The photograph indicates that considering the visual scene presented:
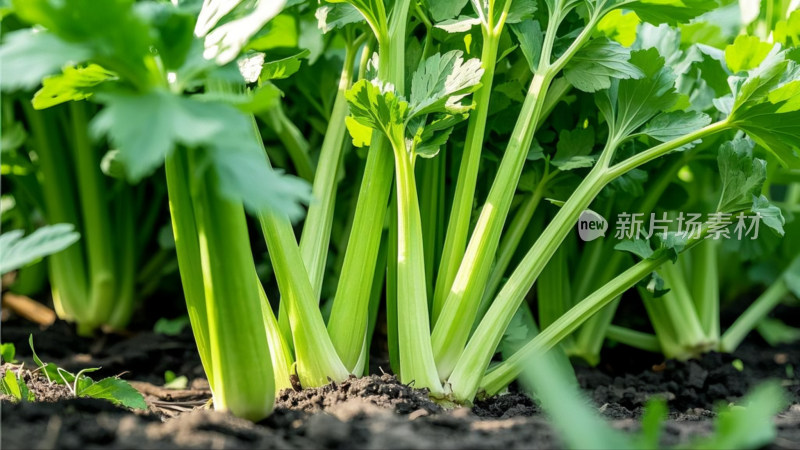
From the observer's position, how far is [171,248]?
1.69 metres

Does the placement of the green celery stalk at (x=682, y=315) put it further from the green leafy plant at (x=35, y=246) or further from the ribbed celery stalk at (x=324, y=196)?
the green leafy plant at (x=35, y=246)

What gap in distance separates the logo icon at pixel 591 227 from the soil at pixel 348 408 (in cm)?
26

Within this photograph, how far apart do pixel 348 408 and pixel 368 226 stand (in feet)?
1.04

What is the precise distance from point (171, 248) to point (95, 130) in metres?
1.15

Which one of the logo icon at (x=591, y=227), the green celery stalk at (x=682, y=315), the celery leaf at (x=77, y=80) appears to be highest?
the celery leaf at (x=77, y=80)

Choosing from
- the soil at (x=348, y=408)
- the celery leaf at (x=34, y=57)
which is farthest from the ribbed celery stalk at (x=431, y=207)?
the celery leaf at (x=34, y=57)

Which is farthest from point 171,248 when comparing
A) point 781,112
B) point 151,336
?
point 781,112

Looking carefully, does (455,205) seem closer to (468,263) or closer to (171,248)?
(468,263)

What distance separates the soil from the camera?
0.70 meters

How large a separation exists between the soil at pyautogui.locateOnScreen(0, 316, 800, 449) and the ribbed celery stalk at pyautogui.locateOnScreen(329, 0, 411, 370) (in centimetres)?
10

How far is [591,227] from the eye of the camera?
49.7 inches

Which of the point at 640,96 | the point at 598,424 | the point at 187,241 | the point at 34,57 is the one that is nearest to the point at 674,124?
the point at 640,96

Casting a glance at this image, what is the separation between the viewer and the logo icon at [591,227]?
1219mm

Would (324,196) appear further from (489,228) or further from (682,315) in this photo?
(682,315)
